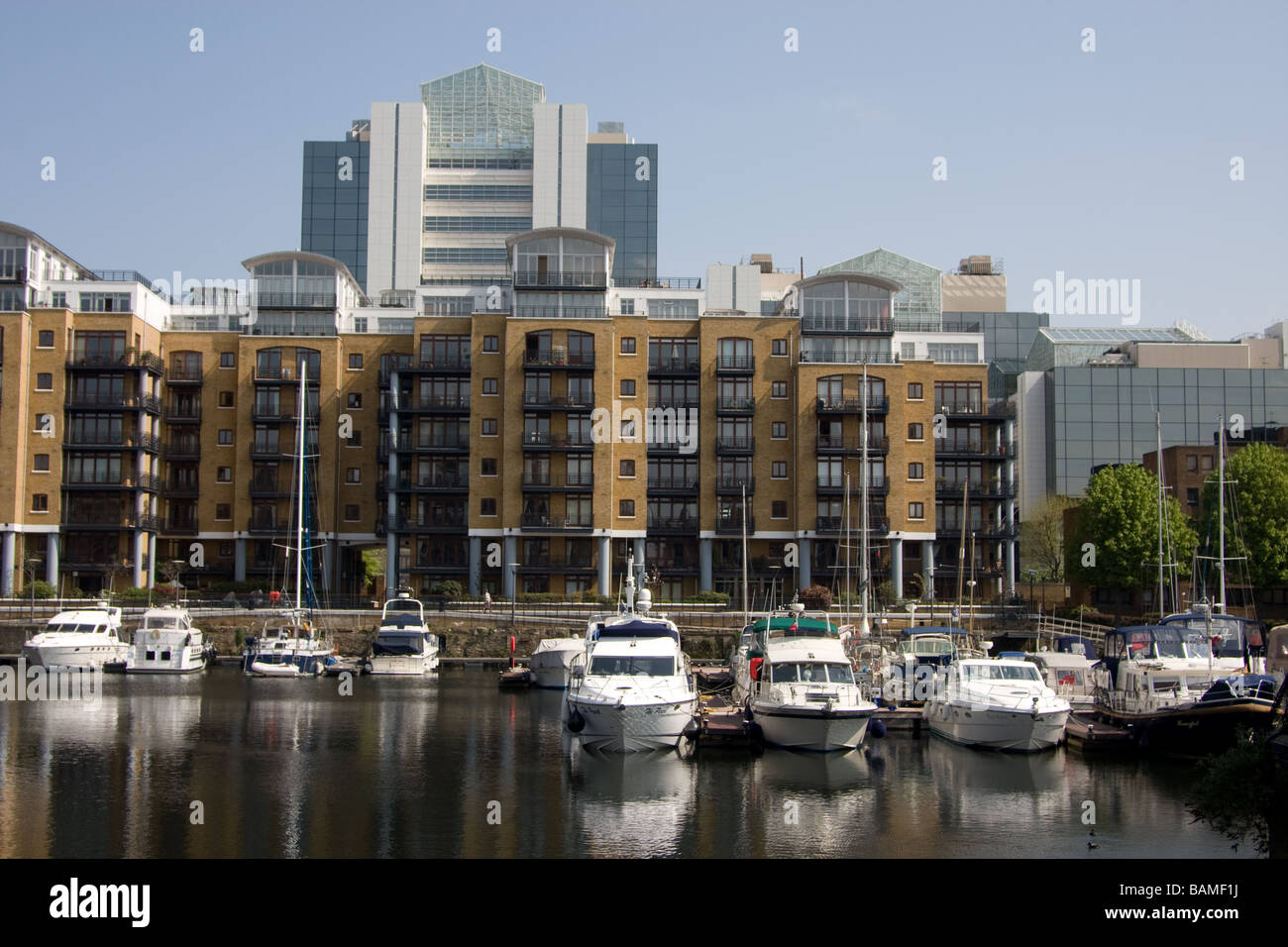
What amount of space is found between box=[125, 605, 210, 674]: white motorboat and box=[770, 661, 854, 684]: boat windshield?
41.8 metres

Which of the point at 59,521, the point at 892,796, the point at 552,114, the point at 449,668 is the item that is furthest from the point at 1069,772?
the point at 552,114

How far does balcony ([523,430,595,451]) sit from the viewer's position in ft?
313

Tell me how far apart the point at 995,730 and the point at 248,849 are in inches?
1001

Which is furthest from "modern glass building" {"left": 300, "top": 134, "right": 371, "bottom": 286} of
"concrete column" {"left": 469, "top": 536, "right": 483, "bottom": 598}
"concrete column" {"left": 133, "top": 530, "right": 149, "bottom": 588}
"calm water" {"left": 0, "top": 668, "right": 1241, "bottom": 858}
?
"calm water" {"left": 0, "top": 668, "right": 1241, "bottom": 858}

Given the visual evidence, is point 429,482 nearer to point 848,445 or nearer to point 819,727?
point 848,445

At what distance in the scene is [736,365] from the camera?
98938 mm

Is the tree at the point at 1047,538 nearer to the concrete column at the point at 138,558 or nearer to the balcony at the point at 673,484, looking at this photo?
the balcony at the point at 673,484

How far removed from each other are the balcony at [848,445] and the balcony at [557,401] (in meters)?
17.8

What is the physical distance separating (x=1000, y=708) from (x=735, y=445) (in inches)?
2242

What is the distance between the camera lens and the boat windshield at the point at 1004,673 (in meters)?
45.8

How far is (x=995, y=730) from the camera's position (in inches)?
1709

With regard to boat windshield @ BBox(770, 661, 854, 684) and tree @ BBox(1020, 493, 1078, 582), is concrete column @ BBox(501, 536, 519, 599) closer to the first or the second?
tree @ BBox(1020, 493, 1078, 582)

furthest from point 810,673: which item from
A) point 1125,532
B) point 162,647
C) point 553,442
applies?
point 553,442
